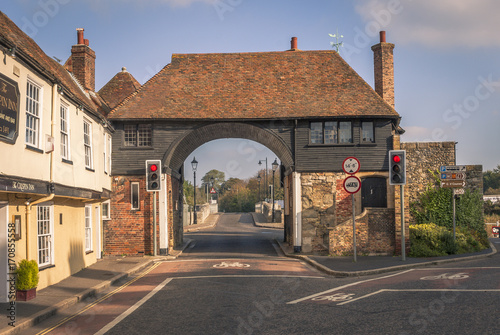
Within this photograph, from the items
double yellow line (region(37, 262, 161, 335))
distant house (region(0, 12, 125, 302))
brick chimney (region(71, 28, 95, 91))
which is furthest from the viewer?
brick chimney (region(71, 28, 95, 91))

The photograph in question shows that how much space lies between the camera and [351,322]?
8.73m

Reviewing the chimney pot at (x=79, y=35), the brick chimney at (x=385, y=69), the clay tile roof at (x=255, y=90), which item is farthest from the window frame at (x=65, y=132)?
the brick chimney at (x=385, y=69)

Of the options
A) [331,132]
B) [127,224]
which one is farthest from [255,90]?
[127,224]

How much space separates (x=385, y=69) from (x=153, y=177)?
542 inches

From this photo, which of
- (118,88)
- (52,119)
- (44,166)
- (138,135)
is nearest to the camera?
(44,166)

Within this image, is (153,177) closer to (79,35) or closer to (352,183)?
(352,183)

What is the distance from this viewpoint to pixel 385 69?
90.6ft

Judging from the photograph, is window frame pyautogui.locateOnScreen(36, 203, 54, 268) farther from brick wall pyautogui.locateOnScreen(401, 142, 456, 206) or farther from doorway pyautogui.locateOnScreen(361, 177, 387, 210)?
brick wall pyautogui.locateOnScreen(401, 142, 456, 206)

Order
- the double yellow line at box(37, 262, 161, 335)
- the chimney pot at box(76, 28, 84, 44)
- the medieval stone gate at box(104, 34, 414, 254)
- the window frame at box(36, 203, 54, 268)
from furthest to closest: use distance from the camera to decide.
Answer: the chimney pot at box(76, 28, 84, 44) < the medieval stone gate at box(104, 34, 414, 254) < the window frame at box(36, 203, 54, 268) < the double yellow line at box(37, 262, 161, 335)

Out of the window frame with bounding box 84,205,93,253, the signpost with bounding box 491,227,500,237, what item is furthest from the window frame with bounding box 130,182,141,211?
the signpost with bounding box 491,227,500,237

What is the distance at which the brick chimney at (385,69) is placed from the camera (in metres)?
27.5

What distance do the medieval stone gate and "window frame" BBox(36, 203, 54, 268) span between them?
31.4 feet

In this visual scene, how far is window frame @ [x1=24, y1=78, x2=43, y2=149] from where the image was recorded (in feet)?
40.8

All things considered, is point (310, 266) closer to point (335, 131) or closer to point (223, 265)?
point (223, 265)
